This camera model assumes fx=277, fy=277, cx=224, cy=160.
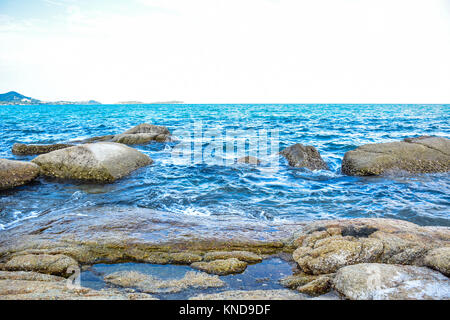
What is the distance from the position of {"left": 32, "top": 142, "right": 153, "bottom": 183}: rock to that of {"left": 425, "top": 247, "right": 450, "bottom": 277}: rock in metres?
7.74

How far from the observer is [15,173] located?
7.95 metres

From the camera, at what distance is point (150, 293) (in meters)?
2.98

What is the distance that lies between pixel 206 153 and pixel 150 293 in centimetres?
1093

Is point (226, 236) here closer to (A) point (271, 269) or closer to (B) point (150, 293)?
(A) point (271, 269)

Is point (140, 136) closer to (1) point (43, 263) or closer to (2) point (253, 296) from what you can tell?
(1) point (43, 263)

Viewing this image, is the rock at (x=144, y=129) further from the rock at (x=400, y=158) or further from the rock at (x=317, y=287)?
the rock at (x=317, y=287)

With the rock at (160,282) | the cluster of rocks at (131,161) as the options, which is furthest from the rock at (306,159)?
the rock at (160,282)


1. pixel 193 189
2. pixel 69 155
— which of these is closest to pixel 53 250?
pixel 193 189

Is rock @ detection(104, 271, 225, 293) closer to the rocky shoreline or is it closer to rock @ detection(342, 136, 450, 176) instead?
the rocky shoreline

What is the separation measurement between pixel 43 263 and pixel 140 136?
12915 mm

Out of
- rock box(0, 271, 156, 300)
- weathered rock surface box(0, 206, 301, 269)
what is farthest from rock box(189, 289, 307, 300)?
weathered rock surface box(0, 206, 301, 269)

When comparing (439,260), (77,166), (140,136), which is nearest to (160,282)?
(439,260)

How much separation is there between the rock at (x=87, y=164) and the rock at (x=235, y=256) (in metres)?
5.52

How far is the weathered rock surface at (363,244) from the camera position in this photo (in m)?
3.43
